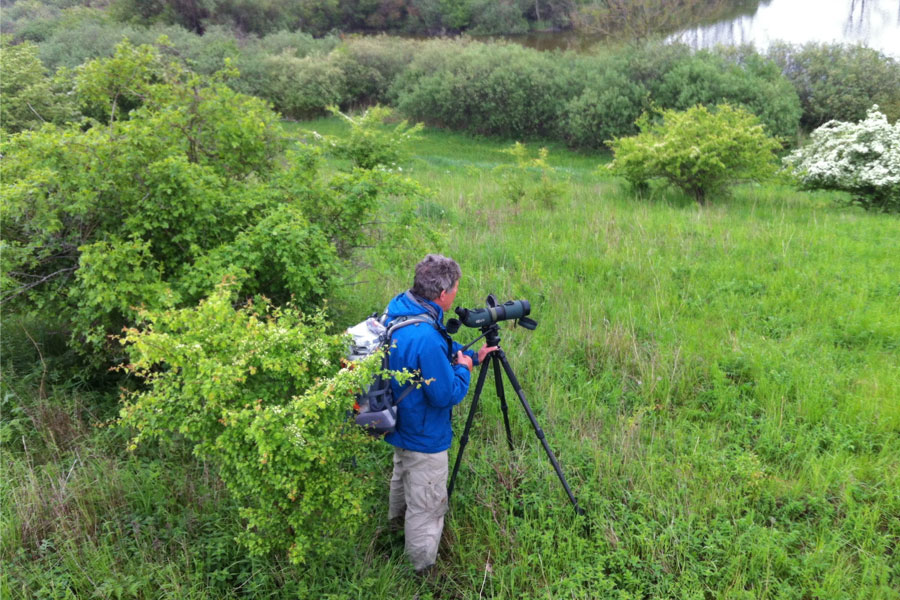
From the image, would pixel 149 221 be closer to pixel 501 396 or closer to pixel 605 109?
pixel 501 396

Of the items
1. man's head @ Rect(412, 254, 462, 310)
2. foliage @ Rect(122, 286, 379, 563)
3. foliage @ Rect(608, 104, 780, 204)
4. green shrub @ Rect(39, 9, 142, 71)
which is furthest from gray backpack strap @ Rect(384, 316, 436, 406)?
green shrub @ Rect(39, 9, 142, 71)

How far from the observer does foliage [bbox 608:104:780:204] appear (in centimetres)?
963

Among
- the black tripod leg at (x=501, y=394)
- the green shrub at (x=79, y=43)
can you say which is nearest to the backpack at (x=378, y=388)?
the black tripod leg at (x=501, y=394)

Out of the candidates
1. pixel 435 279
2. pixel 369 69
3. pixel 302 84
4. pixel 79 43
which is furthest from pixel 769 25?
pixel 435 279

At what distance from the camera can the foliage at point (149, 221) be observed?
378cm

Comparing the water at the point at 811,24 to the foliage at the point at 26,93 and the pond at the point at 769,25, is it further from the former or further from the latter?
the foliage at the point at 26,93

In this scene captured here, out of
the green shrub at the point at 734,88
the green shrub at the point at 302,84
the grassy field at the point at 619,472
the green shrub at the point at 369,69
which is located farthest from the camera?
the green shrub at the point at 369,69

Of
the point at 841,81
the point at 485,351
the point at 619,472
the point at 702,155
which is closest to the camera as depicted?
the point at 485,351

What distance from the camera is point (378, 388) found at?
280 centimetres

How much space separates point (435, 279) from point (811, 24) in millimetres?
40400

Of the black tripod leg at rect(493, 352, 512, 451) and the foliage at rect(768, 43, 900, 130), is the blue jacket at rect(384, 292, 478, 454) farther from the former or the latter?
the foliage at rect(768, 43, 900, 130)

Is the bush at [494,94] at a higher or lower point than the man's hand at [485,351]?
higher

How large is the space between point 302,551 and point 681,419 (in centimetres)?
297

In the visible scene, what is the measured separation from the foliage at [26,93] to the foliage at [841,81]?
23.0 m
